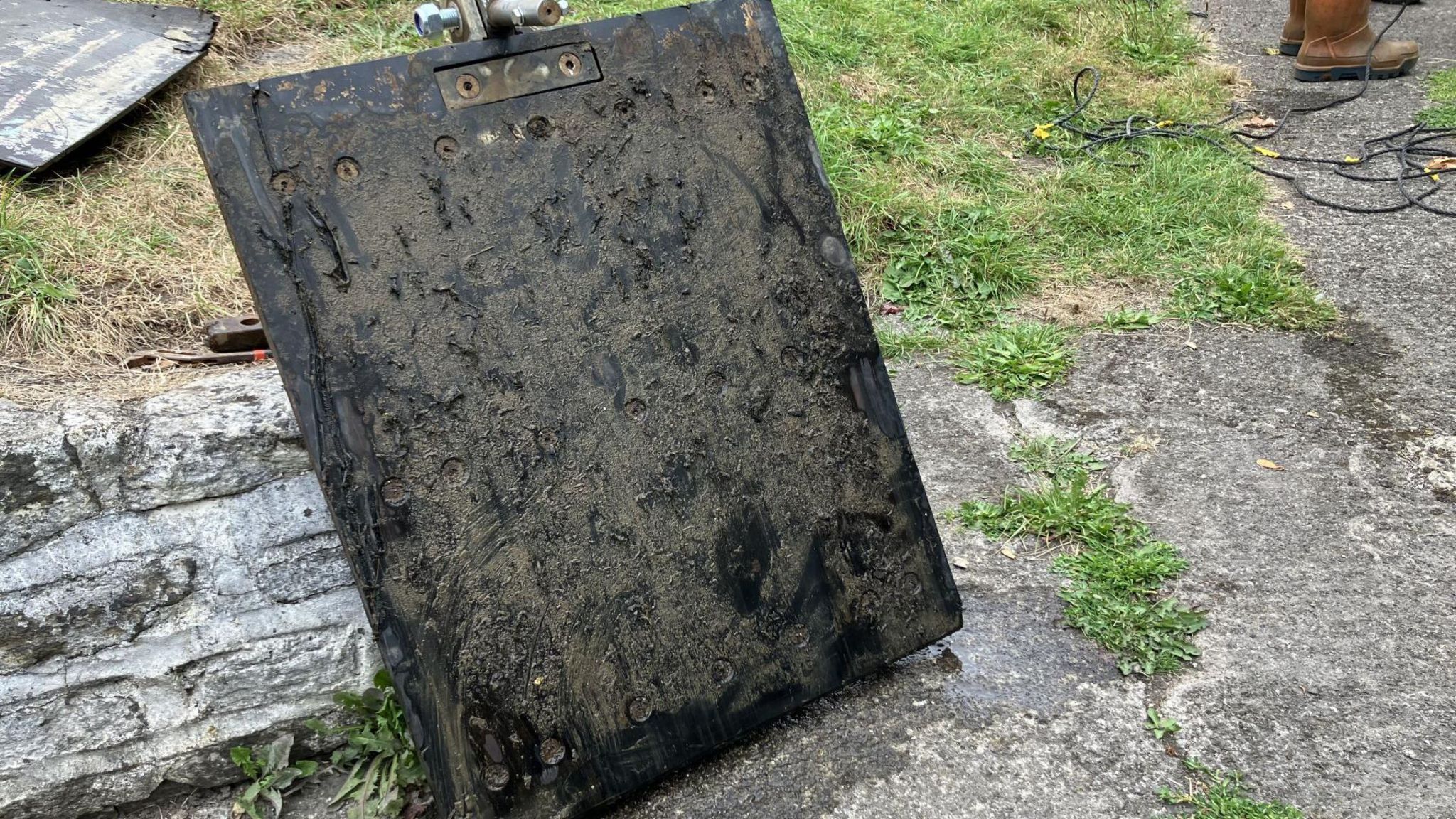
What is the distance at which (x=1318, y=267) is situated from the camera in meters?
3.86

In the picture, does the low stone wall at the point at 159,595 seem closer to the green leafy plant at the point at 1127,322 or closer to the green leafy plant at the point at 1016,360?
the green leafy plant at the point at 1016,360

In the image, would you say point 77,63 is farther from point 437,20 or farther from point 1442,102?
point 1442,102

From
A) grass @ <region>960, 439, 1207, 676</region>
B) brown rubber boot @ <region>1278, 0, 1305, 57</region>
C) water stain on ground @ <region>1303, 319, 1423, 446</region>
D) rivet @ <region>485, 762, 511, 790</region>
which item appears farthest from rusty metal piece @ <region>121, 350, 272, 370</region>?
brown rubber boot @ <region>1278, 0, 1305, 57</region>

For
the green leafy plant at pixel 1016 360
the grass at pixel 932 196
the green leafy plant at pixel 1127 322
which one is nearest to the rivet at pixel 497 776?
the grass at pixel 932 196

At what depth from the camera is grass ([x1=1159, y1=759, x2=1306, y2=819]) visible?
1.86 meters

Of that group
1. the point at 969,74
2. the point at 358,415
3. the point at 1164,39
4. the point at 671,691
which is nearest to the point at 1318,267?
the point at 969,74

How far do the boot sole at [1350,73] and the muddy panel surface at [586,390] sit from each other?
4.76 meters

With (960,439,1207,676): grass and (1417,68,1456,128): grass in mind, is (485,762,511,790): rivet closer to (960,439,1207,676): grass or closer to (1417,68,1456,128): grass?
(960,439,1207,676): grass

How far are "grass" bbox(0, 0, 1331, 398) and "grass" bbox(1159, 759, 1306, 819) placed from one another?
1493 millimetres

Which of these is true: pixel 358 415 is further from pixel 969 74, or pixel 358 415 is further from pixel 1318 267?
pixel 969 74

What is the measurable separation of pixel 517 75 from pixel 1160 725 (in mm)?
1713

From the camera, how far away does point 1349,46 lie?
5480 mm

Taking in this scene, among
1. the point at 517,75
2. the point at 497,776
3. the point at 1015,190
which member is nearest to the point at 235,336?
the point at 517,75

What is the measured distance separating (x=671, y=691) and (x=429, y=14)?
4.05 ft
